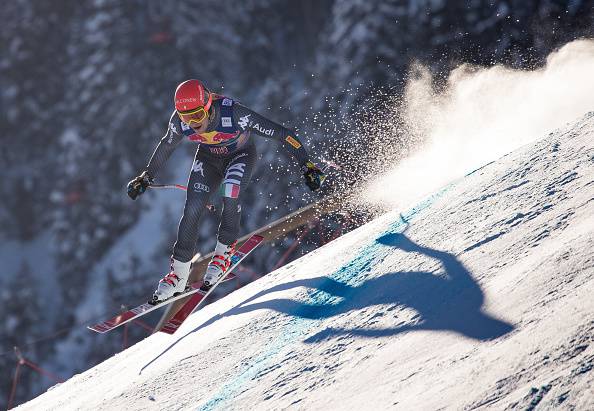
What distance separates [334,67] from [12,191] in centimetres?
1455

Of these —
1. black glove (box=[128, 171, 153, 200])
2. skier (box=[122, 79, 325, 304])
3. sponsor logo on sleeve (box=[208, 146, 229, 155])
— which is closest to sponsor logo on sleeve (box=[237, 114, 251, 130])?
skier (box=[122, 79, 325, 304])

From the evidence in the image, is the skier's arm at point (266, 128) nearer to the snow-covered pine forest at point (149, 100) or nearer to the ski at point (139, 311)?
the ski at point (139, 311)

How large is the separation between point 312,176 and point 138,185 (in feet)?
4.92

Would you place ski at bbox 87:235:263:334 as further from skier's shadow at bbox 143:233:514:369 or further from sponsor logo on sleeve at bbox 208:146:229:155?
skier's shadow at bbox 143:233:514:369

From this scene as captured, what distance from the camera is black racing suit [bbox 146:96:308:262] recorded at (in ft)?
17.8

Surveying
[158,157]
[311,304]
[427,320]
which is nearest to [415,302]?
[427,320]

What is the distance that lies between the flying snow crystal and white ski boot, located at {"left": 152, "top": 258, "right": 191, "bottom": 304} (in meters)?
2.11

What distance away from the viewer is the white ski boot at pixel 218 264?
5.67 metres

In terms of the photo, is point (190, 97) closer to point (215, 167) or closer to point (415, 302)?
point (215, 167)

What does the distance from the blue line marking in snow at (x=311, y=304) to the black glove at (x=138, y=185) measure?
1930 mm

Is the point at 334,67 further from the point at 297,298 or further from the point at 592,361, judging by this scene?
the point at 592,361

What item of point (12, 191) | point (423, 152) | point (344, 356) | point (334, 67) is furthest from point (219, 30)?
point (344, 356)

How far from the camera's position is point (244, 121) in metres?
5.51

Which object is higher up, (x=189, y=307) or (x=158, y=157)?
(x=158, y=157)
